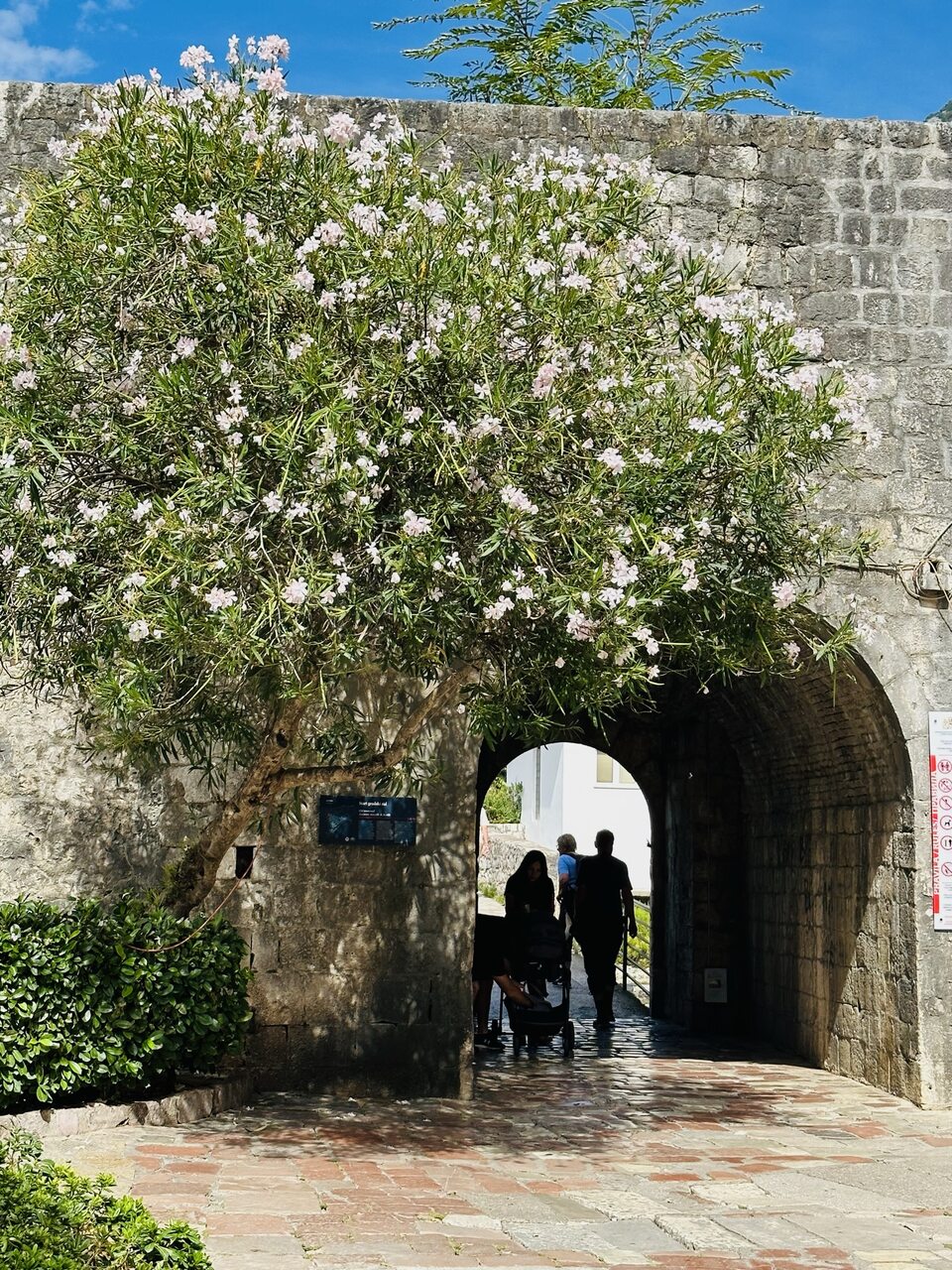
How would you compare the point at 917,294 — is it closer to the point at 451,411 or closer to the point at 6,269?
the point at 451,411

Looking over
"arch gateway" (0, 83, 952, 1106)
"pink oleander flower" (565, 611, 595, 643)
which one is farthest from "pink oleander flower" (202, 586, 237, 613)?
"arch gateway" (0, 83, 952, 1106)

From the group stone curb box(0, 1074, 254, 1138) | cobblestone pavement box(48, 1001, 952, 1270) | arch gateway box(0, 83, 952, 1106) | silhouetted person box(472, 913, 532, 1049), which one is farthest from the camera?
silhouetted person box(472, 913, 532, 1049)

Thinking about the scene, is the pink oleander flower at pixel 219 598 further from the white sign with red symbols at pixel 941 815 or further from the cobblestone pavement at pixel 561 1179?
the white sign with red symbols at pixel 941 815

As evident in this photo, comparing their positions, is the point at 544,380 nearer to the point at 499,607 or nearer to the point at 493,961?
the point at 499,607

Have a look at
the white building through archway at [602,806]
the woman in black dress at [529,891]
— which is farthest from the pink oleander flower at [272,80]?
the white building through archway at [602,806]

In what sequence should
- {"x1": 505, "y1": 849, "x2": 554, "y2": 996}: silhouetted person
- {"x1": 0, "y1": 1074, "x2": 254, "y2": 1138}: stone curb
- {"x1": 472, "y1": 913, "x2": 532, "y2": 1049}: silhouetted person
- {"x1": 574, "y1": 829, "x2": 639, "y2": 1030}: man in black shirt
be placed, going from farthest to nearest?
1. {"x1": 574, "y1": 829, "x2": 639, "y2": 1030}: man in black shirt
2. {"x1": 505, "y1": 849, "x2": 554, "y2": 996}: silhouetted person
3. {"x1": 472, "y1": 913, "x2": 532, "y2": 1049}: silhouetted person
4. {"x1": 0, "y1": 1074, "x2": 254, "y2": 1138}: stone curb

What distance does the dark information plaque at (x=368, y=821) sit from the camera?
8.48 meters

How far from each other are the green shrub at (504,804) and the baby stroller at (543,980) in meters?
24.2

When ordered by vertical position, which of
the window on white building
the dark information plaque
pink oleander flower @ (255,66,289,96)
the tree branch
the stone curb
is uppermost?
pink oleander flower @ (255,66,289,96)

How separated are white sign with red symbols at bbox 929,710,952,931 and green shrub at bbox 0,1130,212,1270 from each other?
18.8 feet

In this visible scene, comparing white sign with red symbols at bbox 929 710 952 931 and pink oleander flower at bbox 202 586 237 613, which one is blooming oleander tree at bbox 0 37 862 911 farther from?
white sign with red symbols at bbox 929 710 952 931

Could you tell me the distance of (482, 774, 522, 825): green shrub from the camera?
116 ft

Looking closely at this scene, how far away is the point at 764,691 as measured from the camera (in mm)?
10930

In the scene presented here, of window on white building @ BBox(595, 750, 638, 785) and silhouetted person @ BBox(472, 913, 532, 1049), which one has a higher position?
window on white building @ BBox(595, 750, 638, 785)
